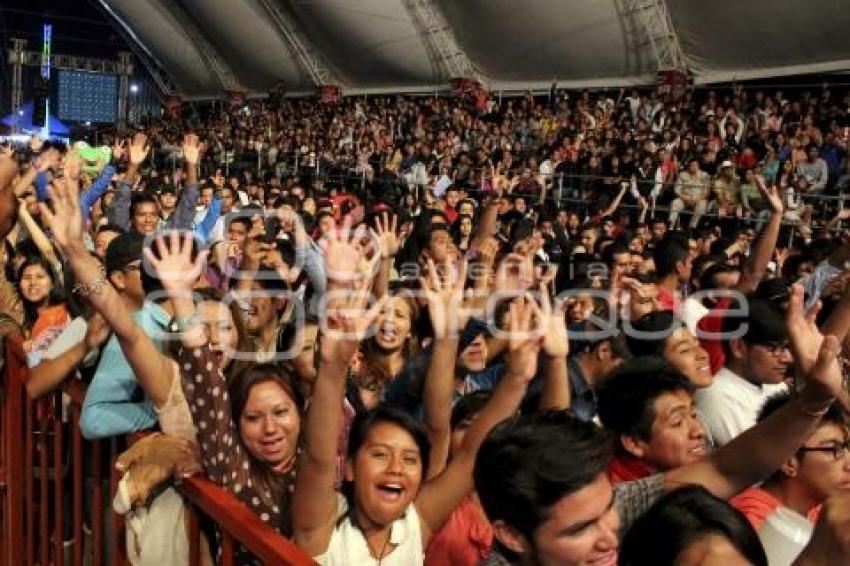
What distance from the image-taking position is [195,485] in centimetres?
203

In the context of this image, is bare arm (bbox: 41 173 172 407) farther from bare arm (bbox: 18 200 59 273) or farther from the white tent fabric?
the white tent fabric

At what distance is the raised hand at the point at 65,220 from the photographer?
2600mm

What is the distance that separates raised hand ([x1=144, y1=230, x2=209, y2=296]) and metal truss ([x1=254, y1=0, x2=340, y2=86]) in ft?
77.9

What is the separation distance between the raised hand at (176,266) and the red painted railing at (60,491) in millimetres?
406

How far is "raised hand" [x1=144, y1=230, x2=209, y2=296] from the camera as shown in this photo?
2.42 meters

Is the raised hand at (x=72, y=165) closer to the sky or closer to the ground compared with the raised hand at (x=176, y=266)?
closer to the sky

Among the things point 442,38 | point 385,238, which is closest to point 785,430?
point 385,238

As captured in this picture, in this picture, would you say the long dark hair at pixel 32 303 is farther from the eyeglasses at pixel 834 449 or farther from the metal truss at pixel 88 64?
the metal truss at pixel 88 64

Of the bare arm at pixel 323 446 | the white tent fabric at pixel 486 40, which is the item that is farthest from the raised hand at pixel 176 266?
the white tent fabric at pixel 486 40

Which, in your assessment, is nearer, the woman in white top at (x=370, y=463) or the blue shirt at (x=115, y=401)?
the woman in white top at (x=370, y=463)

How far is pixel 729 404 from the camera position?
10.7 feet

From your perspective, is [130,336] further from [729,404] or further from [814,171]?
[814,171]

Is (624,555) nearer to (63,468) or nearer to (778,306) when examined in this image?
(63,468)

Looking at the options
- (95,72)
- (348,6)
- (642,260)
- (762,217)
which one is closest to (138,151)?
(642,260)
